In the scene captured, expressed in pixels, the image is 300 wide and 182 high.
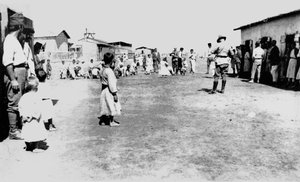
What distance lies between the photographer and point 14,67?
585 cm

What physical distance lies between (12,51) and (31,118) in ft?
4.49

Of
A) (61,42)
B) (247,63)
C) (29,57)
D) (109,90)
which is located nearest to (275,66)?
(247,63)

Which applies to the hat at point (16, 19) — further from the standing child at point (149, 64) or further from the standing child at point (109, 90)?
the standing child at point (149, 64)

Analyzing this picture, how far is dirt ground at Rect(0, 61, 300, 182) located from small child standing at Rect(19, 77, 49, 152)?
220 mm

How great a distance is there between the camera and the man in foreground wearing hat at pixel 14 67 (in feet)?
18.4

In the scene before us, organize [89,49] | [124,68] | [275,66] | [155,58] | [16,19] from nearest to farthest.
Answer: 1. [16,19]
2. [275,66]
3. [124,68]
4. [155,58]
5. [89,49]

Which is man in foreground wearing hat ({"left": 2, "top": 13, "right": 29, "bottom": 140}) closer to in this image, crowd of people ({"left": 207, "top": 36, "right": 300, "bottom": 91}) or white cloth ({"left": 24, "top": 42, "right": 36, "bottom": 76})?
white cloth ({"left": 24, "top": 42, "right": 36, "bottom": 76})

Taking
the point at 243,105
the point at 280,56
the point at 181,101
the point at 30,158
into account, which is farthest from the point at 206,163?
the point at 280,56

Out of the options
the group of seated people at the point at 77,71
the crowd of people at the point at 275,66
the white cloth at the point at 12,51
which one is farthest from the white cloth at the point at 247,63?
the white cloth at the point at 12,51

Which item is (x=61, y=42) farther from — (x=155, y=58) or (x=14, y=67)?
(x=14, y=67)

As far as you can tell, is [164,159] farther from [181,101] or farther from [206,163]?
[181,101]

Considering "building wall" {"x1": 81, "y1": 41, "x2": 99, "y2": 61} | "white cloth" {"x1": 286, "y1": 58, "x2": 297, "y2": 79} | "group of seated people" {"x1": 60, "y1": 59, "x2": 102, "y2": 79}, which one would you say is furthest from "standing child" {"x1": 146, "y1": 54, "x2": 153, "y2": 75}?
"building wall" {"x1": 81, "y1": 41, "x2": 99, "y2": 61}

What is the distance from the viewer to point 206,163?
180 inches

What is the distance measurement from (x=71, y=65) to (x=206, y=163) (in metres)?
18.2
